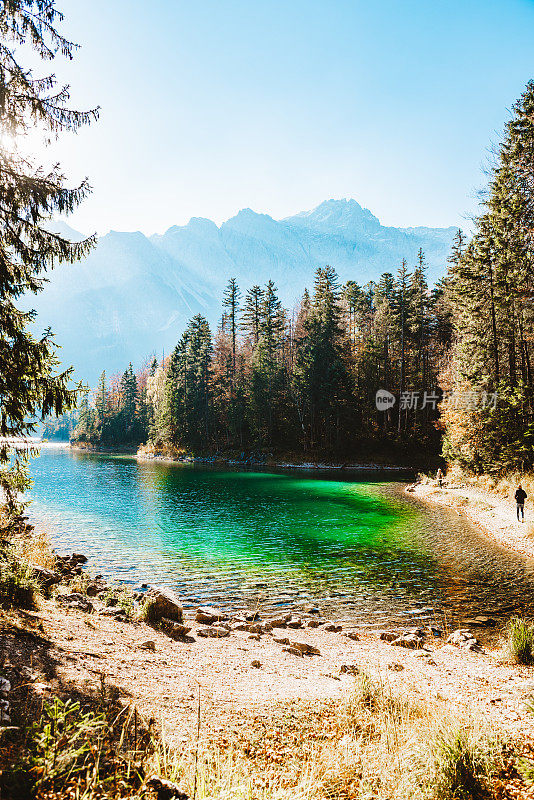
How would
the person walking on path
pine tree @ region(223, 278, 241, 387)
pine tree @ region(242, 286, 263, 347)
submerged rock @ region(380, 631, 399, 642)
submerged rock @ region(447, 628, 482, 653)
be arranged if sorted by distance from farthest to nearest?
pine tree @ region(223, 278, 241, 387)
pine tree @ region(242, 286, 263, 347)
the person walking on path
submerged rock @ region(380, 631, 399, 642)
submerged rock @ region(447, 628, 482, 653)

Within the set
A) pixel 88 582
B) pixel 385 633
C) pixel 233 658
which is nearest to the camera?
pixel 233 658

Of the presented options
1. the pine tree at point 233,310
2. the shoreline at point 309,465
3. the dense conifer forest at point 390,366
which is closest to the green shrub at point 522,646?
the dense conifer forest at point 390,366

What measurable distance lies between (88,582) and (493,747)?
11.0 metres

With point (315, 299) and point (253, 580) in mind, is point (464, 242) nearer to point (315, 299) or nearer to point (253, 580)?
point (315, 299)

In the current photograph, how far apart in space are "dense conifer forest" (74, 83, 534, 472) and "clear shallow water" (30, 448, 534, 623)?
8.77 metres

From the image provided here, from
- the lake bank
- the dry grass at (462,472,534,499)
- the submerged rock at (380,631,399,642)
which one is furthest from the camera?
the dry grass at (462,472,534,499)

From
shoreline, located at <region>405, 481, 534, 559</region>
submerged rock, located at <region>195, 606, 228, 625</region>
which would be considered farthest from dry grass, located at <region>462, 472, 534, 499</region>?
submerged rock, located at <region>195, 606, 228, 625</region>

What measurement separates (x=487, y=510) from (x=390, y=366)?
3681 centimetres

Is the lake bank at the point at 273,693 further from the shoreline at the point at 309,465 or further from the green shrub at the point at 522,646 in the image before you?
the shoreline at the point at 309,465

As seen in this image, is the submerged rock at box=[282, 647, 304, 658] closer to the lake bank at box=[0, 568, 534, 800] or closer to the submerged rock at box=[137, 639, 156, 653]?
the lake bank at box=[0, 568, 534, 800]

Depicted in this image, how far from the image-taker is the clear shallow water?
1288cm

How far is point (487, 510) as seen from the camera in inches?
936

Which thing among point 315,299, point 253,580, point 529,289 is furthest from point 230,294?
point 253,580

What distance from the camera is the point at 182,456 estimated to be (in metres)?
69.1
